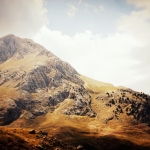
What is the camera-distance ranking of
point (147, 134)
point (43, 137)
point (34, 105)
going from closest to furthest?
point (43, 137), point (147, 134), point (34, 105)

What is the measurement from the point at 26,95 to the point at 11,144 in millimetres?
155307

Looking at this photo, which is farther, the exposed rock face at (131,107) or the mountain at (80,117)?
the exposed rock face at (131,107)

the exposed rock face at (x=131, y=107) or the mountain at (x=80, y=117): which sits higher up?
the exposed rock face at (x=131, y=107)

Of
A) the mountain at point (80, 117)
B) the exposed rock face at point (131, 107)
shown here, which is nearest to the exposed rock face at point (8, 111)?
the mountain at point (80, 117)

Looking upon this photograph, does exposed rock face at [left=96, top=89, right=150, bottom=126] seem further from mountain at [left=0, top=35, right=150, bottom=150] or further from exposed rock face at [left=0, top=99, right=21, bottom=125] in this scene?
exposed rock face at [left=0, top=99, right=21, bottom=125]

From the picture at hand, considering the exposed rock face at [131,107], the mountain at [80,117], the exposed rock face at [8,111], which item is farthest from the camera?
the exposed rock face at [131,107]

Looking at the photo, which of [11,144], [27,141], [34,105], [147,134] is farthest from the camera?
[34,105]

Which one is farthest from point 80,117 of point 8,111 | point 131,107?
point 8,111

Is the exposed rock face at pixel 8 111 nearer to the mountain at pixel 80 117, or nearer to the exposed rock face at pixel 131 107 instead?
the mountain at pixel 80 117

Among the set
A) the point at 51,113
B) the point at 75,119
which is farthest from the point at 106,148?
the point at 51,113

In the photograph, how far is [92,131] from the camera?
149 m

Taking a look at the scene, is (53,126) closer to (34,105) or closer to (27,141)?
(34,105)

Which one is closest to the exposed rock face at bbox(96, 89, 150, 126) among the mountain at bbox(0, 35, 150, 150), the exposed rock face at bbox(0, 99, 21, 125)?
the mountain at bbox(0, 35, 150, 150)

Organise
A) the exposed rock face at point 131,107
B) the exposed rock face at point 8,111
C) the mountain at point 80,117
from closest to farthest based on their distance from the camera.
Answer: the mountain at point 80,117
the exposed rock face at point 8,111
the exposed rock face at point 131,107
